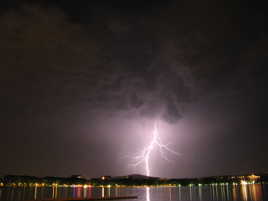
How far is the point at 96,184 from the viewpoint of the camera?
195000mm

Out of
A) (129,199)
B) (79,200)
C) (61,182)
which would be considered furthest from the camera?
(61,182)

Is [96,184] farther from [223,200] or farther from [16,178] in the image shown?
[223,200]

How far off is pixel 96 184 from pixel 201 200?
144 m

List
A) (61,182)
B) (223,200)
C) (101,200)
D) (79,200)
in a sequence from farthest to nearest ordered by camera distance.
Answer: (61,182) → (223,200) → (101,200) → (79,200)

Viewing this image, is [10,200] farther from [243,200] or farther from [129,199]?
[243,200]

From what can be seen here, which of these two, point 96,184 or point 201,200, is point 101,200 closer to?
point 201,200

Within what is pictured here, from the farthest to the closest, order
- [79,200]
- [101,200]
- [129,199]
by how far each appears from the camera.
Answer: [129,199], [101,200], [79,200]

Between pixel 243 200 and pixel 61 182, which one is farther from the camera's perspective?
pixel 61 182

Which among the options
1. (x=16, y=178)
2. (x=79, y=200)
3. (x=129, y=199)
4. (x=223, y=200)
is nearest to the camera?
(x=79, y=200)

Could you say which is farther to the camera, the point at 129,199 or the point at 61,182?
the point at 61,182

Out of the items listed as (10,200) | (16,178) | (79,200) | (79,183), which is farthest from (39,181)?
(79,200)

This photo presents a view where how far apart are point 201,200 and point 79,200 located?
89.1 feet

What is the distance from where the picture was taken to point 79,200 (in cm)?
4522

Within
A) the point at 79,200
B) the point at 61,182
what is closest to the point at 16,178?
the point at 61,182
